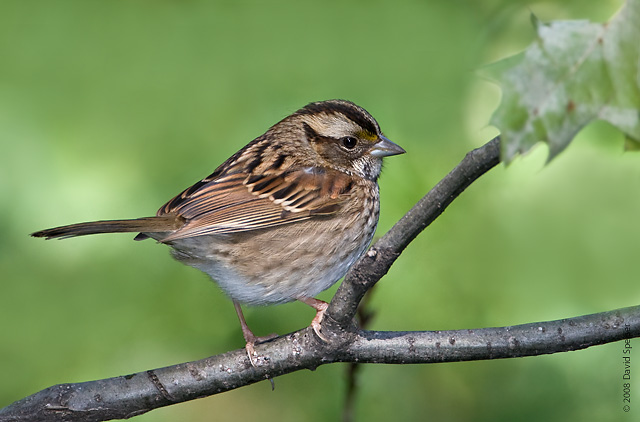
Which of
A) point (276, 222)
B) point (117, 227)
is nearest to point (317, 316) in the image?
point (276, 222)

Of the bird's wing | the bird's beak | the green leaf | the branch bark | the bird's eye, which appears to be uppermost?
the bird's eye

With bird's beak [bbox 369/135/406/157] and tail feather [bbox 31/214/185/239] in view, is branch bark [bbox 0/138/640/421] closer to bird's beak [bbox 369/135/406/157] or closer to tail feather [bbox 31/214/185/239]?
tail feather [bbox 31/214/185/239]

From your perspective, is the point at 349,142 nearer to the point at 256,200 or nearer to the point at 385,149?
the point at 385,149

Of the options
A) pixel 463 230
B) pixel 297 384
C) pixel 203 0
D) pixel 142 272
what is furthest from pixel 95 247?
pixel 203 0

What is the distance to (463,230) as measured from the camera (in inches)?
135

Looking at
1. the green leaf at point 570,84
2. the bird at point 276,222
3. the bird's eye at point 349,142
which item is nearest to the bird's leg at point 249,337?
the bird at point 276,222

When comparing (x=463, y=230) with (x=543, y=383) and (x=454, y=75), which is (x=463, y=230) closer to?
(x=543, y=383)

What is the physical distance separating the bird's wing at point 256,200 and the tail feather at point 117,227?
1.6 inches

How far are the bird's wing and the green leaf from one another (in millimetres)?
1797

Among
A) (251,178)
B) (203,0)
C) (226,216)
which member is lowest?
(226,216)

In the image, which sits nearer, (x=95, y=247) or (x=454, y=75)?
(x=95, y=247)

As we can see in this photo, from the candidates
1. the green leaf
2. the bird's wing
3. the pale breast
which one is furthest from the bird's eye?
the green leaf

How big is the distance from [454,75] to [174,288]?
192 cm

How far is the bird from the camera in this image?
292cm
